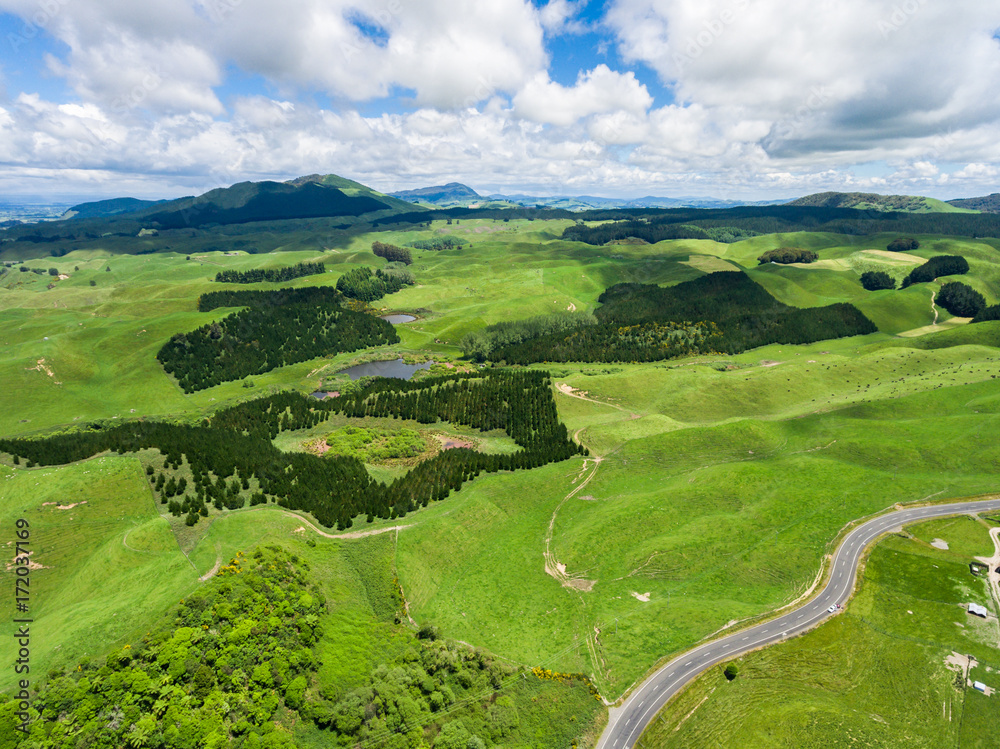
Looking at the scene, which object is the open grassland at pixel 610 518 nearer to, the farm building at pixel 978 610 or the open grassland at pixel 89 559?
the open grassland at pixel 89 559

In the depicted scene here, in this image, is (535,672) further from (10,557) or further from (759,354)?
(759,354)

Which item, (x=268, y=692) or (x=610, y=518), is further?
(x=610, y=518)

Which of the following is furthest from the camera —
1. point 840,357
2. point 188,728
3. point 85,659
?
point 840,357

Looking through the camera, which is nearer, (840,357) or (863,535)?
(863,535)

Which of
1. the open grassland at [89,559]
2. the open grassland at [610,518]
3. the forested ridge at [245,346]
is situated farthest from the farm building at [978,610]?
the forested ridge at [245,346]

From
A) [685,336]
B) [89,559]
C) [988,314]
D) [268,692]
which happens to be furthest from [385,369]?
[988,314]

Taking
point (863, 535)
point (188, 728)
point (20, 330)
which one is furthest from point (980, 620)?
point (20, 330)

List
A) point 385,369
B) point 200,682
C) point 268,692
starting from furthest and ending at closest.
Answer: point 385,369, point 268,692, point 200,682

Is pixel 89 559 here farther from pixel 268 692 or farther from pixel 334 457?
pixel 334 457
